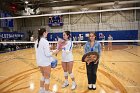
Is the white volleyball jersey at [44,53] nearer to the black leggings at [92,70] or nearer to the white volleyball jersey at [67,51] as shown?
the white volleyball jersey at [67,51]

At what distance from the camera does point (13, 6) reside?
16.4 m

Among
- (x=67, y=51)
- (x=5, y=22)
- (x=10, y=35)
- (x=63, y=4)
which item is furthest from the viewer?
(x=63, y=4)

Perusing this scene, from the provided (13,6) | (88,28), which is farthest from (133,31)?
(13,6)

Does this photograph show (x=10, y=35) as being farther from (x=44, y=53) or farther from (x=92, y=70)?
(x=44, y=53)

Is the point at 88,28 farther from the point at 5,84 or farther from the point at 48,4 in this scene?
the point at 5,84

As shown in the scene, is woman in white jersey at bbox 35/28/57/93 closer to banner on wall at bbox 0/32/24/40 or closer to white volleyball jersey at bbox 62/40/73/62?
white volleyball jersey at bbox 62/40/73/62

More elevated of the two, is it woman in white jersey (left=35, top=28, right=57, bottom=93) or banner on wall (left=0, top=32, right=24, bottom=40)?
banner on wall (left=0, top=32, right=24, bottom=40)

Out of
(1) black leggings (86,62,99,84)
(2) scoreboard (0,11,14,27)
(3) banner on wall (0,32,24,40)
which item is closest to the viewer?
(1) black leggings (86,62,99,84)

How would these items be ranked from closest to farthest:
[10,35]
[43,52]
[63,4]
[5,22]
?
[43,52], [10,35], [5,22], [63,4]

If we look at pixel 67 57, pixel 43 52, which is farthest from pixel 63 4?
pixel 43 52

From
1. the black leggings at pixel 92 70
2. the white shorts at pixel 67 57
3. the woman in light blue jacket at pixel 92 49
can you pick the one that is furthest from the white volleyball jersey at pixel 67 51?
the black leggings at pixel 92 70

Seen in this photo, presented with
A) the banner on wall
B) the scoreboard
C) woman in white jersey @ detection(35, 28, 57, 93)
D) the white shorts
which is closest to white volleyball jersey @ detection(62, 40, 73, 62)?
the white shorts

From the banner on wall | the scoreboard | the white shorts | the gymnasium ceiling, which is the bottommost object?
the white shorts

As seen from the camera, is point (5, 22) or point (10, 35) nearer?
point (10, 35)
